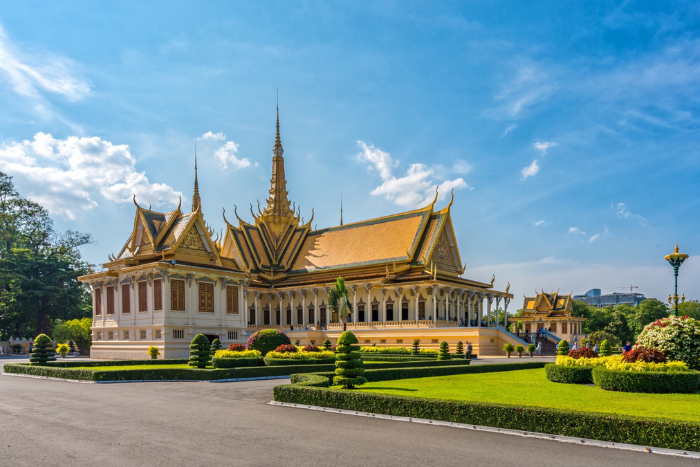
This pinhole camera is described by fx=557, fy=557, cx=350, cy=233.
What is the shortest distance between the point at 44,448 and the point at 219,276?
31.2 meters

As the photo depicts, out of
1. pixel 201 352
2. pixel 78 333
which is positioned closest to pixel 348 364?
pixel 201 352

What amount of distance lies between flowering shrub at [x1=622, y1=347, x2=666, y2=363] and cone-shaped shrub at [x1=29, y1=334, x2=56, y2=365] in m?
23.8

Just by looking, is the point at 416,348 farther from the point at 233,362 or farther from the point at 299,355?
the point at 233,362


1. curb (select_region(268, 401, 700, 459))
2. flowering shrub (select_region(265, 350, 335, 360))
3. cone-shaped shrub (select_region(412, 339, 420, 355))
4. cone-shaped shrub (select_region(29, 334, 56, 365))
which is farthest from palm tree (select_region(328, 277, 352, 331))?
curb (select_region(268, 401, 700, 459))

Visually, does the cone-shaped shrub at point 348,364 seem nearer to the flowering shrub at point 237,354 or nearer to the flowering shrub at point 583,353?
the flowering shrub at point 583,353

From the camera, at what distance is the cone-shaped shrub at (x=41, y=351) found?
25328 millimetres

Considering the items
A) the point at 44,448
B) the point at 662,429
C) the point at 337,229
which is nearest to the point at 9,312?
the point at 337,229

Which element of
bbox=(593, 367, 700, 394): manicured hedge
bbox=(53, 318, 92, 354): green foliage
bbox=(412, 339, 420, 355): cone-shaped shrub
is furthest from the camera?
bbox=(53, 318, 92, 354): green foliage

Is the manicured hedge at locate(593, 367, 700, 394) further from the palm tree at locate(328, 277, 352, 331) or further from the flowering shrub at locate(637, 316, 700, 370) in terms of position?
the palm tree at locate(328, 277, 352, 331)

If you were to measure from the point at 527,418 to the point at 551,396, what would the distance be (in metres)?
3.62

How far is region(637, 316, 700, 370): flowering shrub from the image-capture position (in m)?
15.8

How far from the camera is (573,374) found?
16156 mm

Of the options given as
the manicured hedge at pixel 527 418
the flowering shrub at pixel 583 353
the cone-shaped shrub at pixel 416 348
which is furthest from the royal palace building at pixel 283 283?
the manicured hedge at pixel 527 418

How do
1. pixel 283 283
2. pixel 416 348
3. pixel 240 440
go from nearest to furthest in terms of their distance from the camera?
pixel 240 440 → pixel 416 348 → pixel 283 283
